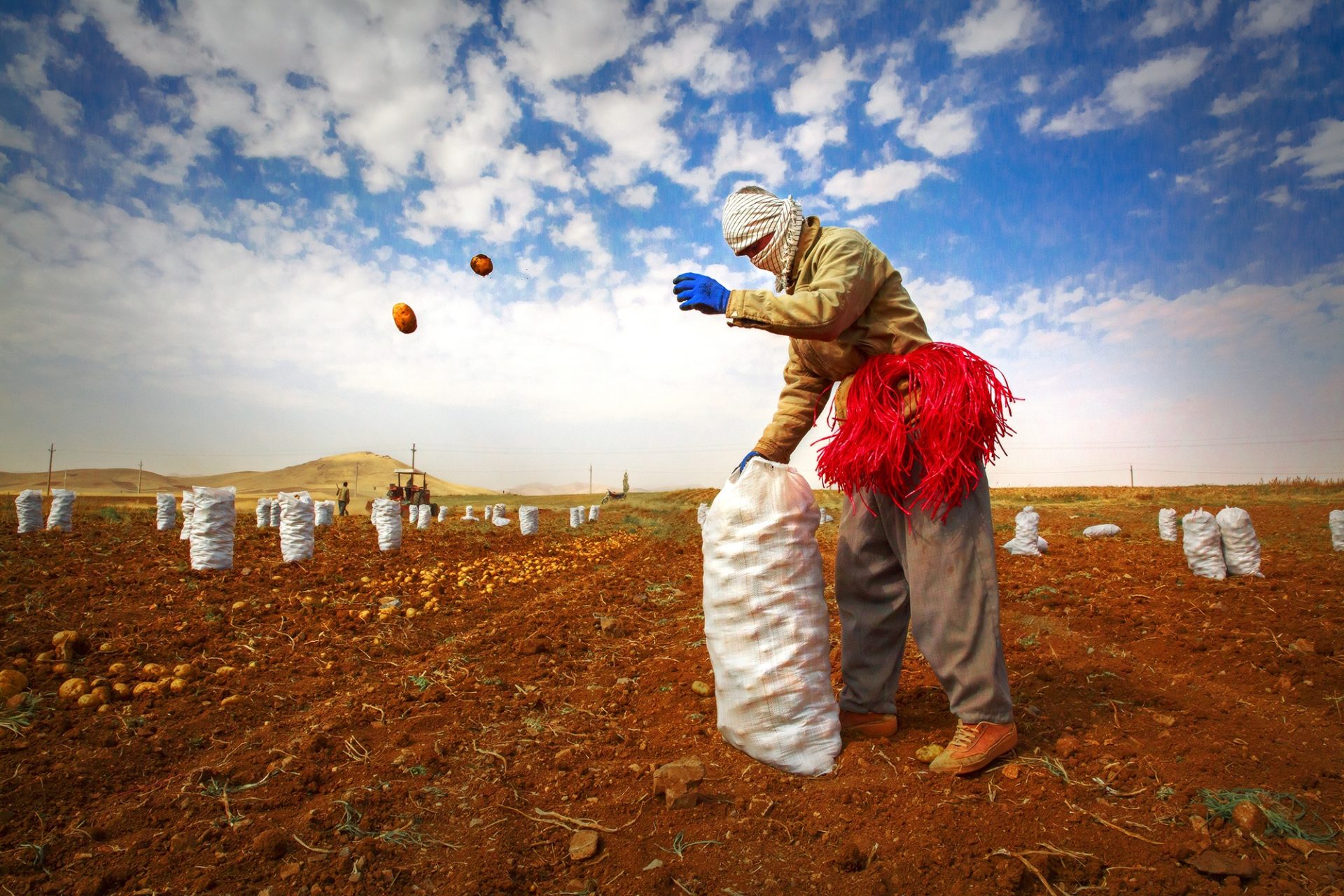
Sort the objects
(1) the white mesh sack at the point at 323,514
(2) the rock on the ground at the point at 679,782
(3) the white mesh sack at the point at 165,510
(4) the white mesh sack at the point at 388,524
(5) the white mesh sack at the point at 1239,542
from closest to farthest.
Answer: (2) the rock on the ground at the point at 679,782 → (5) the white mesh sack at the point at 1239,542 → (4) the white mesh sack at the point at 388,524 → (3) the white mesh sack at the point at 165,510 → (1) the white mesh sack at the point at 323,514

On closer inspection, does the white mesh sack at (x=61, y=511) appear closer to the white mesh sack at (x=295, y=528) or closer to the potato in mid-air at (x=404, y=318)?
the white mesh sack at (x=295, y=528)

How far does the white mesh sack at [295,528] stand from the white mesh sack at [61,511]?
5.81m

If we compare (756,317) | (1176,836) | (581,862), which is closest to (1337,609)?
(1176,836)

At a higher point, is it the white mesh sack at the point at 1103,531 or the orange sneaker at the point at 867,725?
the white mesh sack at the point at 1103,531

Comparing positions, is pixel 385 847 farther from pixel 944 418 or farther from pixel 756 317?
pixel 944 418

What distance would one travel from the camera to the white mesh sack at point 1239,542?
5.52 m

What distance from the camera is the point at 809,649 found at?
7.00 ft

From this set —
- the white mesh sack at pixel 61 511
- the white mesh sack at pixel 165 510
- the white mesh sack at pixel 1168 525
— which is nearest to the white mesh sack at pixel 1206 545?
the white mesh sack at pixel 1168 525

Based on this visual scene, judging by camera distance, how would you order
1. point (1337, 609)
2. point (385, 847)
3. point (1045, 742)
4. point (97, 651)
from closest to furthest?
point (385, 847)
point (1045, 742)
point (97, 651)
point (1337, 609)

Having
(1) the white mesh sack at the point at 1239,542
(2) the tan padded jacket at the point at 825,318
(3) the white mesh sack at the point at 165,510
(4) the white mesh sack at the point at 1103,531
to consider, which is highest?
(2) the tan padded jacket at the point at 825,318

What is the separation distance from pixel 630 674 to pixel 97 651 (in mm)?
3143

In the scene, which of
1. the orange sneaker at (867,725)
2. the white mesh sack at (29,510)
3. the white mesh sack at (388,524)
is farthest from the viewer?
the white mesh sack at (29,510)

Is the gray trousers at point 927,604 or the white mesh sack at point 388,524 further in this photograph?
the white mesh sack at point 388,524

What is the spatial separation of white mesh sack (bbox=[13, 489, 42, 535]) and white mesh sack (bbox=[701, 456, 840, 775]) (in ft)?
40.5
